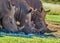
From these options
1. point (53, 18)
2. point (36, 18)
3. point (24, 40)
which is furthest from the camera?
point (53, 18)

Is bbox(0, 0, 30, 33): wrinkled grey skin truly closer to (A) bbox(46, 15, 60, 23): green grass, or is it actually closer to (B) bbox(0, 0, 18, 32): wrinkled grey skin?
(B) bbox(0, 0, 18, 32): wrinkled grey skin

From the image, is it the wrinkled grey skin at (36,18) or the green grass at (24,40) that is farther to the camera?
the wrinkled grey skin at (36,18)

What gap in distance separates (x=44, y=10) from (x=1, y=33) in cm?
100

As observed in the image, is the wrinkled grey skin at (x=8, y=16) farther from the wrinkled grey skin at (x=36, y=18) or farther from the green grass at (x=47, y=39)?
the green grass at (x=47, y=39)

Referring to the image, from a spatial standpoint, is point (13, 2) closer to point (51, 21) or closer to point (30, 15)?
point (30, 15)

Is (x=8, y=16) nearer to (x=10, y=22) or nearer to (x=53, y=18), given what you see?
(x=10, y=22)

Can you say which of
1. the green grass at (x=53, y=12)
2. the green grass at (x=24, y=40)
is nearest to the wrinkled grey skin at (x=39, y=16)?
the green grass at (x=53, y=12)

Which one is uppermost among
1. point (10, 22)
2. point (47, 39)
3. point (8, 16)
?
point (8, 16)

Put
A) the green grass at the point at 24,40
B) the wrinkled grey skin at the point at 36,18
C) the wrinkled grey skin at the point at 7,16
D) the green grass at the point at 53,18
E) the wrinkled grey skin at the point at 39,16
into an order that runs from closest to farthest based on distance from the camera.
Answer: the green grass at the point at 24,40, the wrinkled grey skin at the point at 7,16, the wrinkled grey skin at the point at 36,18, the wrinkled grey skin at the point at 39,16, the green grass at the point at 53,18

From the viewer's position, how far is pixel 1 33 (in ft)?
19.9

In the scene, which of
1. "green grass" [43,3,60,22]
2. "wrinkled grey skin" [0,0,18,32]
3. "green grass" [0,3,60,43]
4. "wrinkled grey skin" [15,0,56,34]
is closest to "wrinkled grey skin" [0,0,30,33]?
"wrinkled grey skin" [0,0,18,32]

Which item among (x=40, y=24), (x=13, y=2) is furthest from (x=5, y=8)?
(x=40, y=24)

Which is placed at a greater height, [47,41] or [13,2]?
[13,2]

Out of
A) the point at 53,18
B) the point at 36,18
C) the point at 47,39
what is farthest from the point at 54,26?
the point at 47,39
